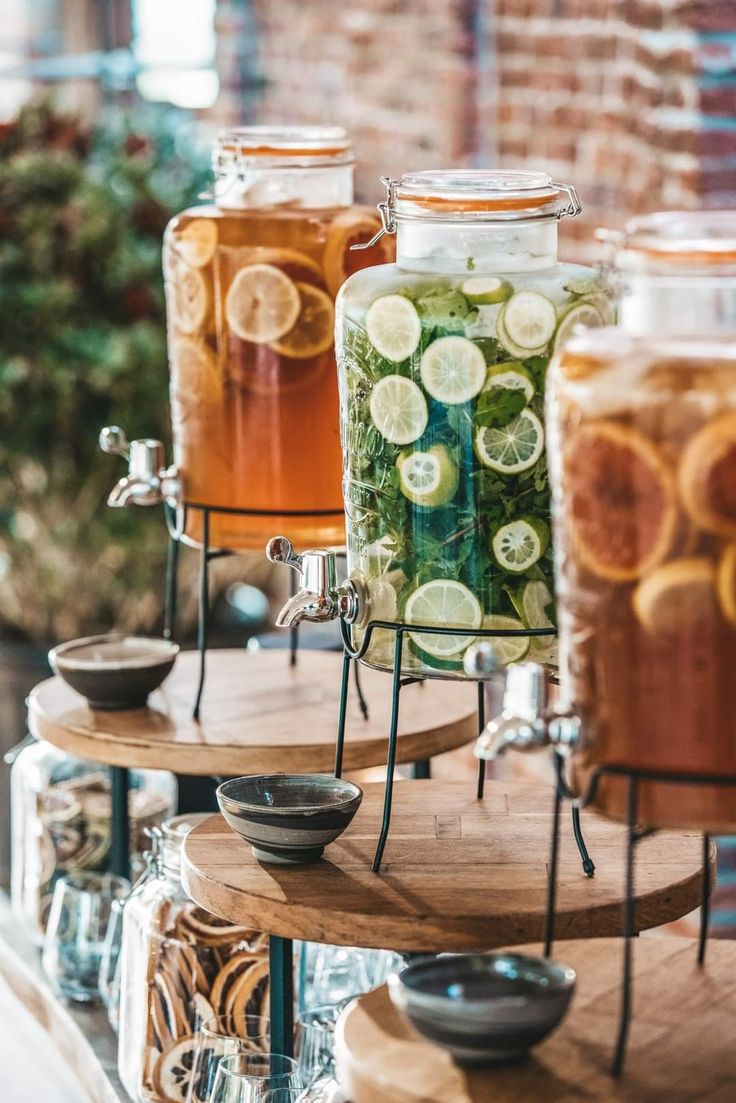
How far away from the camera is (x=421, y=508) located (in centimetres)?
109

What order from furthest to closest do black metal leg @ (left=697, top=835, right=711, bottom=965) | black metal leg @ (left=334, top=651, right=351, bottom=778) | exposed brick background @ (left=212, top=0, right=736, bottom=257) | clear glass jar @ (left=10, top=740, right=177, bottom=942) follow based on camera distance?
1. exposed brick background @ (left=212, top=0, right=736, bottom=257)
2. clear glass jar @ (left=10, top=740, right=177, bottom=942)
3. black metal leg @ (left=334, top=651, right=351, bottom=778)
4. black metal leg @ (left=697, top=835, right=711, bottom=965)

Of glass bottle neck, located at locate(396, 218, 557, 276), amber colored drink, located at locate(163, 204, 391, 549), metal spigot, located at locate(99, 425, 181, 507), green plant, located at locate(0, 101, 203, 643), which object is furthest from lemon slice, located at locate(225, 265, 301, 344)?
green plant, located at locate(0, 101, 203, 643)

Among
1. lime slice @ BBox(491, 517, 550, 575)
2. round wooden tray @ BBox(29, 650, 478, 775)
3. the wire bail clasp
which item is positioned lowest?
round wooden tray @ BBox(29, 650, 478, 775)

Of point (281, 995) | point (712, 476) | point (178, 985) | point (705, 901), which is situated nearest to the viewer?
point (712, 476)

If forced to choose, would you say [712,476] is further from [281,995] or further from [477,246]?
[281,995]

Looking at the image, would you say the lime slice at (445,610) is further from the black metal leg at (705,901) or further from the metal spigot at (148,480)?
the metal spigot at (148,480)

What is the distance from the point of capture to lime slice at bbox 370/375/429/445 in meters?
1.07

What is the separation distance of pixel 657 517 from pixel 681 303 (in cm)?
11

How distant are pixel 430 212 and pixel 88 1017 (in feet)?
2.90

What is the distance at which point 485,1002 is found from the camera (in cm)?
83

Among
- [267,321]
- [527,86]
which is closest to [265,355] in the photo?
[267,321]

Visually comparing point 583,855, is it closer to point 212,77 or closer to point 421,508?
point 421,508

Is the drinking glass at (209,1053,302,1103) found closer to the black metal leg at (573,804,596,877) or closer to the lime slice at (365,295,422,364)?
the black metal leg at (573,804,596,877)

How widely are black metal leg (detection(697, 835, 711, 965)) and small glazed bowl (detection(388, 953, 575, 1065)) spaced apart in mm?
147
